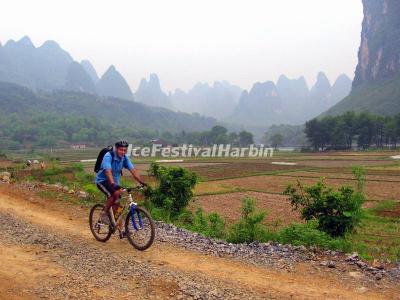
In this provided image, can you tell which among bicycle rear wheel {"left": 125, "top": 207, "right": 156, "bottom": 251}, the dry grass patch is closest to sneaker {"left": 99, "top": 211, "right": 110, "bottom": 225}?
bicycle rear wheel {"left": 125, "top": 207, "right": 156, "bottom": 251}

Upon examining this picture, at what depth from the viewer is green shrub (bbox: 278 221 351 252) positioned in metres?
8.97

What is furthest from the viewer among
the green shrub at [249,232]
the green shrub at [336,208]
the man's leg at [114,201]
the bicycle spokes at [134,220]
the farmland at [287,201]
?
the farmland at [287,201]

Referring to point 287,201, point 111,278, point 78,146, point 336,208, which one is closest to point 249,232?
point 336,208

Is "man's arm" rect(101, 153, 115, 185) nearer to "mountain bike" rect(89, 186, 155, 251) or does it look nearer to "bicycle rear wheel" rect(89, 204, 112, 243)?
"mountain bike" rect(89, 186, 155, 251)

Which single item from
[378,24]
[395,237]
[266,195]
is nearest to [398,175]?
[266,195]

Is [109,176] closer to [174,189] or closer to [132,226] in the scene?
[132,226]

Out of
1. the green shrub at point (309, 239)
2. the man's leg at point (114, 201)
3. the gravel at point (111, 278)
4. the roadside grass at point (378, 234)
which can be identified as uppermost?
the man's leg at point (114, 201)

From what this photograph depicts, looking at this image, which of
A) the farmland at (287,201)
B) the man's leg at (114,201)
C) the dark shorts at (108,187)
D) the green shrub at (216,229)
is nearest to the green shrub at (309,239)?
the farmland at (287,201)

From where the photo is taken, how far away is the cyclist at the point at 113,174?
8.36 meters

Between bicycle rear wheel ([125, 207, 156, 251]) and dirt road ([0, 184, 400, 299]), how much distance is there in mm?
228

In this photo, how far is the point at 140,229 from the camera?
8148 mm

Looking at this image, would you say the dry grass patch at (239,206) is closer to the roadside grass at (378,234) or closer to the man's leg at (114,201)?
the roadside grass at (378,234)

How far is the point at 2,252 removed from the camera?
26.7 feet

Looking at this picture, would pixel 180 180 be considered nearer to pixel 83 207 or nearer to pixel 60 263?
pixel 83 207
